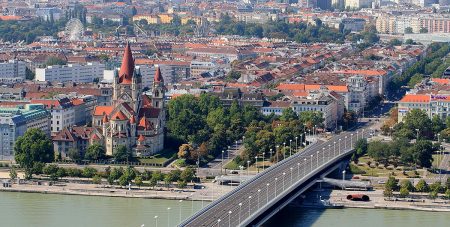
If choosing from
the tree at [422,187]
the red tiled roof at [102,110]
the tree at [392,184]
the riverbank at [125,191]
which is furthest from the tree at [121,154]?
the tree at [422,187]

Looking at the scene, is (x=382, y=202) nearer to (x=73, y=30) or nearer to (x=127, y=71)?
(x=127, y=71)

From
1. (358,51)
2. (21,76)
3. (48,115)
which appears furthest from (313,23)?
(48,115)

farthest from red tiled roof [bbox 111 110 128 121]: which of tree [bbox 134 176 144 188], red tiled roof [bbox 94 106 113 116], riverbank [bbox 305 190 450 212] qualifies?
riverbank [bbox 305 190 450 212]

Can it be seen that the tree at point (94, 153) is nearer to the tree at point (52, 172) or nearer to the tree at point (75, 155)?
the tree at point (75, 155)

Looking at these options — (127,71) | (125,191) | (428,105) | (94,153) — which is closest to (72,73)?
(127,71)

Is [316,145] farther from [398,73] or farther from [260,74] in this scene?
[398,73]
